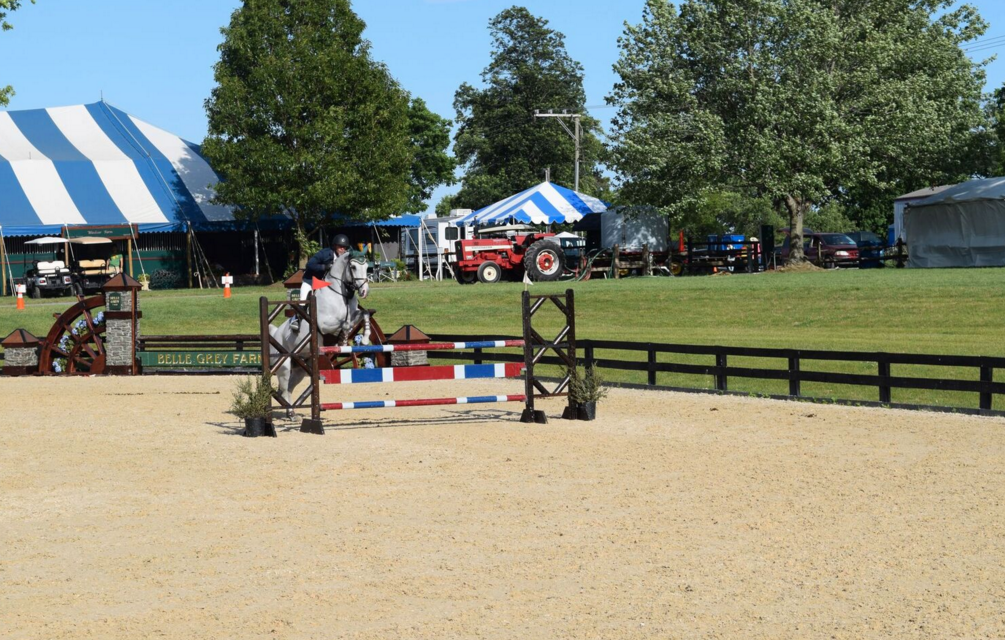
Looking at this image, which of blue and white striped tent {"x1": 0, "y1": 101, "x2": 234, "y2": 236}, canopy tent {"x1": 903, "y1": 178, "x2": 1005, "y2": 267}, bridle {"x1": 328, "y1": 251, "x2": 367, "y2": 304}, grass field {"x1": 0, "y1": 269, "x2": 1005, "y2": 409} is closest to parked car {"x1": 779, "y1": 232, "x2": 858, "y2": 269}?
canopy tent {"x1": 903, "y1": 178, "x2": 1005, "y2": 267}

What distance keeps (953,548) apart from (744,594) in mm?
1931

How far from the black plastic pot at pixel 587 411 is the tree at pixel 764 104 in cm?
3105

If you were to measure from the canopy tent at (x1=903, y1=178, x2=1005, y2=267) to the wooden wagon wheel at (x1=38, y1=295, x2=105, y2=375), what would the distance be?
98.0ft

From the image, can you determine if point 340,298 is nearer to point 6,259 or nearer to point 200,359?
point 200,359

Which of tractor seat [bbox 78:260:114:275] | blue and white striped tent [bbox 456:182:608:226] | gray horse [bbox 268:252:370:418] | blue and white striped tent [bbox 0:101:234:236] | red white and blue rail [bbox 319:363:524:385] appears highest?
blue and white striped tent [bbox 0:101:234:236]

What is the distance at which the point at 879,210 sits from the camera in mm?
86938

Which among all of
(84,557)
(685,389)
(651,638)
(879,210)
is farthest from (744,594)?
(879,210)

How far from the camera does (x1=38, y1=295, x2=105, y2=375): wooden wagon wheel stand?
25.7 meters

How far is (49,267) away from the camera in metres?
47.3

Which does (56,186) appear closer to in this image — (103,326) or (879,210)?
(103,326)

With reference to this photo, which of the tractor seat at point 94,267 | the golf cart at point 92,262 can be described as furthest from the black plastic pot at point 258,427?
the tractor seat at point 94,267

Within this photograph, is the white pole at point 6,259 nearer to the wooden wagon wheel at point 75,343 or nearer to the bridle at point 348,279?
the wooden wagon wheel at point 75,343

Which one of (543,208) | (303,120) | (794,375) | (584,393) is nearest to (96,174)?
(303,120)

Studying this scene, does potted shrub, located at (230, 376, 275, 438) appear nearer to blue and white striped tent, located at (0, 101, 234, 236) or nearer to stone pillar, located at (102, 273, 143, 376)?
stone pillar, located at (102, 273, 143, 376)
